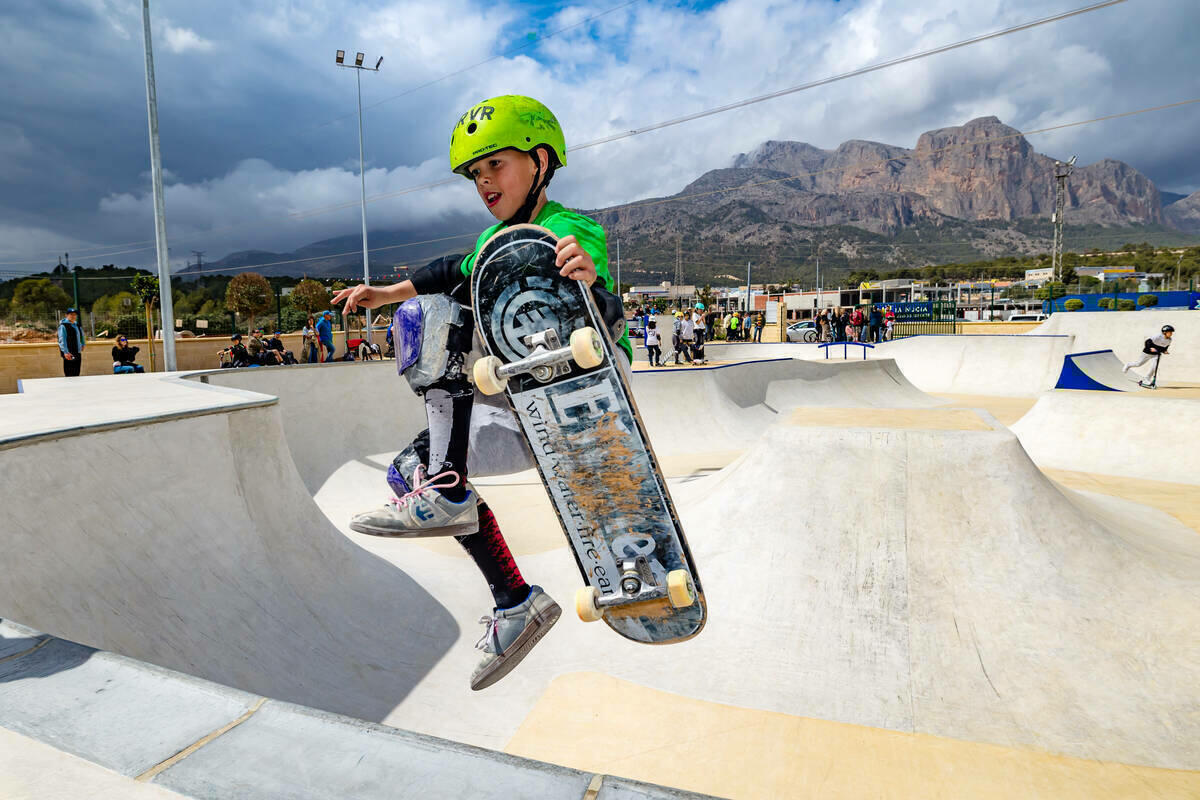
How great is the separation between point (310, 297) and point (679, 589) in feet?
194

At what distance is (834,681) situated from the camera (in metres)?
4.56

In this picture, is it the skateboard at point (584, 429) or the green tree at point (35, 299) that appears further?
the green tree at point (35, 299)

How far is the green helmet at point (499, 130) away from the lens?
1.66 meters

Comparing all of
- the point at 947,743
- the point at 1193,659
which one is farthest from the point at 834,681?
the point at 1193,659

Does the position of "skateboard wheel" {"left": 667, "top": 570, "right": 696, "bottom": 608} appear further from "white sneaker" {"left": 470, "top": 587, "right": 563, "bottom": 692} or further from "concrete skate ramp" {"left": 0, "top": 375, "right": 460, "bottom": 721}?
"concrete skate ramp" {"left": 0, "top": 375, "right": 460, "bottom": 721}

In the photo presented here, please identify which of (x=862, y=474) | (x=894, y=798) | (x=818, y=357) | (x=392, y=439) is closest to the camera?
(x=894, y=798)

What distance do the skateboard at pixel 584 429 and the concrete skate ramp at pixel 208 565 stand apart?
8.54ft

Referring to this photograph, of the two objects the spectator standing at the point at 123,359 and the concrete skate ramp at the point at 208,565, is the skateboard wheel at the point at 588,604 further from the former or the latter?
the spectator standing at the point at 123,359

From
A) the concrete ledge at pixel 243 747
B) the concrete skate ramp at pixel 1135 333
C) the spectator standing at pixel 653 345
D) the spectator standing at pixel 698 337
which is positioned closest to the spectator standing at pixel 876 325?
the concrete skate ramp at pixel 1135 333

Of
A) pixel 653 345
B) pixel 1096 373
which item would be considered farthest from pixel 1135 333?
pixel 653 345

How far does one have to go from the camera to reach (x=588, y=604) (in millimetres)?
1699

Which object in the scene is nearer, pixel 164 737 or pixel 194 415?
pixel 164 737

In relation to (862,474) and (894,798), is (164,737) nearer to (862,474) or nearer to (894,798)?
(894,798)

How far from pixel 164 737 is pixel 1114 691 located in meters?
5.54
